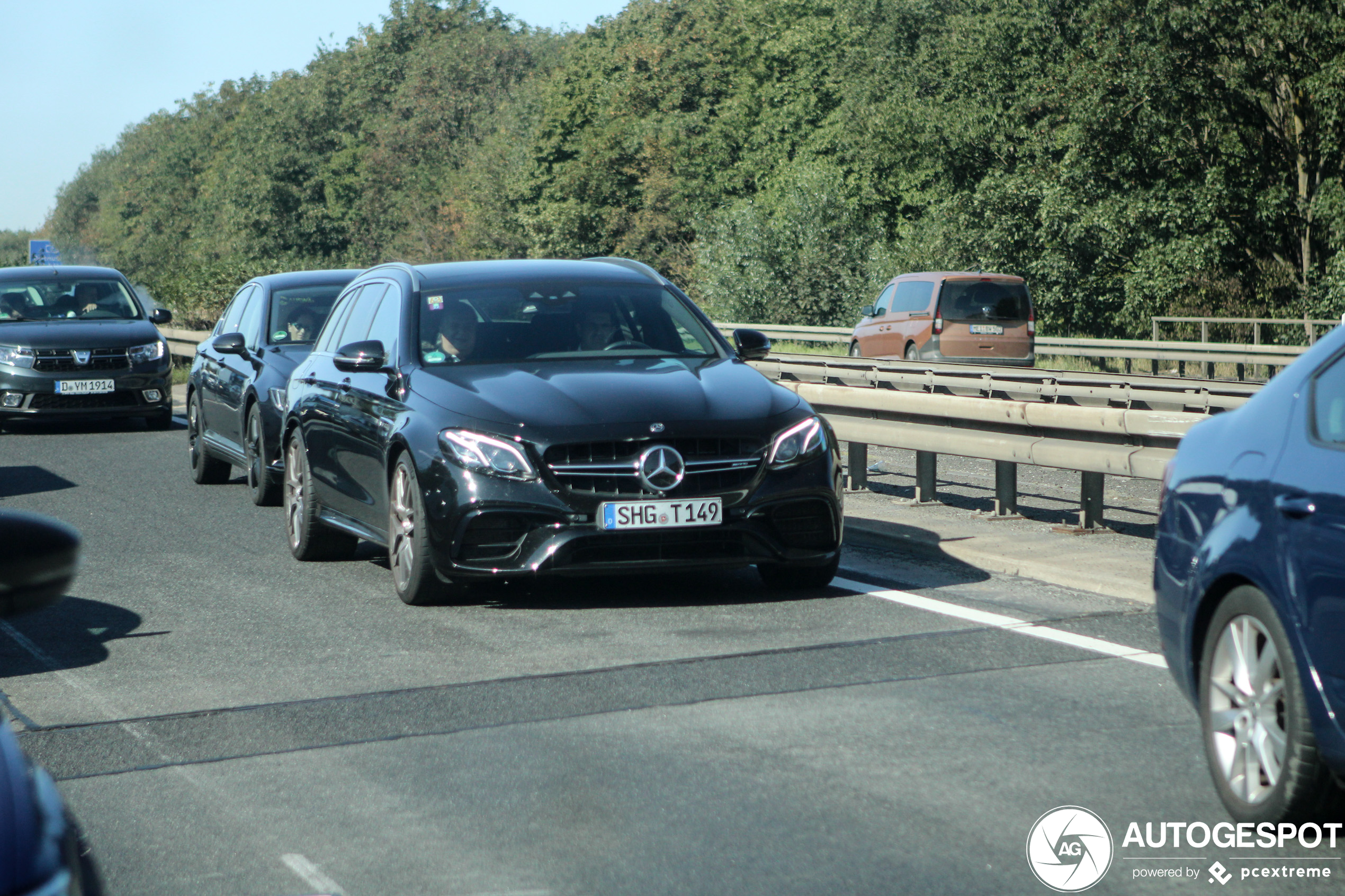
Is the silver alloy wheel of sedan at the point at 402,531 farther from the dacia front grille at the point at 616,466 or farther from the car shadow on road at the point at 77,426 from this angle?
the car shadow on road at the point at 77,426

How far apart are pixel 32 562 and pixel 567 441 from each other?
553 centimetres

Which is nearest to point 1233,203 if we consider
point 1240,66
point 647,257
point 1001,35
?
point 1240,66

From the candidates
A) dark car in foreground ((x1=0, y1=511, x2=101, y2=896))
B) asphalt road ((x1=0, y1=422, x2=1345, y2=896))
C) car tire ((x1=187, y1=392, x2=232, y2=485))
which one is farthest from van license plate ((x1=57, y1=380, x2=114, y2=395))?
dark car in foreground ((x1=0, y1=511, x2=101, y2=896))

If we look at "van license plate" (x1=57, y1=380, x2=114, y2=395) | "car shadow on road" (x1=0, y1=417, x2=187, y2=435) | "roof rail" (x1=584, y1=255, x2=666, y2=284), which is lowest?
"car shadow on road" (x1=0, y1=417, x2=187, y2=435)

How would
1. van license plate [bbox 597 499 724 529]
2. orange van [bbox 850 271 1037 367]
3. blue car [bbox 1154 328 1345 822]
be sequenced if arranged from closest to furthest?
blue car [bbox 1154 328 1345 822]
van license plate [bbox 597 499 724 529]
orange van [bbox 850 271 1037 367]

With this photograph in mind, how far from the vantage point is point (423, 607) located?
26.8 feet

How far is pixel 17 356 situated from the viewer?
18.7 metres

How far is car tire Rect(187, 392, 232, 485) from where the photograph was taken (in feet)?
46.8

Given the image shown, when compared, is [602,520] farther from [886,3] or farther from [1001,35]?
[886,3]

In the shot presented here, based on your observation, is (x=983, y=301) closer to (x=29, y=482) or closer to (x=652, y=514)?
(x=29, y=482)

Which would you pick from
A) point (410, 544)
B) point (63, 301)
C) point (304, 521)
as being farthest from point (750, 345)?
point (63, 301)

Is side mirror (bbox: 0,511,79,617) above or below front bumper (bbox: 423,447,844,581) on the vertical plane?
above

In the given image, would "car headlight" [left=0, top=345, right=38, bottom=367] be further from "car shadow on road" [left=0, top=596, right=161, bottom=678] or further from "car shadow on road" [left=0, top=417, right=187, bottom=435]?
"car shadow on road" [left=0, top=596, right=161, bottom=678]

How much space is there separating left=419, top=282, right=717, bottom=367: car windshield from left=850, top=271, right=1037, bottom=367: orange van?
66.4 feet
